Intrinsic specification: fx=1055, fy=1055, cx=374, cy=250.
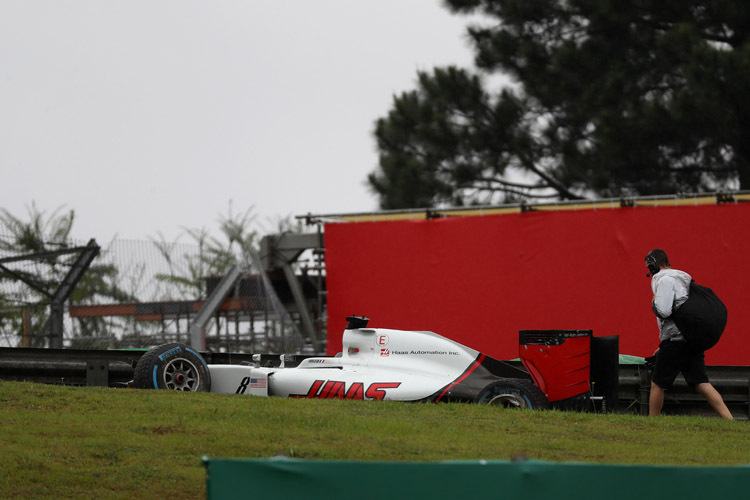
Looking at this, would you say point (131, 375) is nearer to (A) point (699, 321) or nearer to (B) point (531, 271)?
(A) point (699, 321)

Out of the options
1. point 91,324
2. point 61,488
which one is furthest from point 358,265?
point 61,488

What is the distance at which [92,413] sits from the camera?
27.8 feet

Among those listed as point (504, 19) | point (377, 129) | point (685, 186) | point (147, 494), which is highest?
point (504, 19)

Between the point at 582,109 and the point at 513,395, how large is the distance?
14860 mm

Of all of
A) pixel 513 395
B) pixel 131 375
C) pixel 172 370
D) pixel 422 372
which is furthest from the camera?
pixel 131 375

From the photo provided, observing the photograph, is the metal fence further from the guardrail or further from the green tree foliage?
the green tree foliage

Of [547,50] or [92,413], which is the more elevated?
[547,50]

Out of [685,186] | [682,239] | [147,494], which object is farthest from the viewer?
[685,186]

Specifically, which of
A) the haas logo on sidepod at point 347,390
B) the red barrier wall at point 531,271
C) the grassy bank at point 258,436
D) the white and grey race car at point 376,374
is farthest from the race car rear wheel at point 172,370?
the red barrier wall at point 531,271

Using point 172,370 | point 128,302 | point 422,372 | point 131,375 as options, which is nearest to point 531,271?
point 128,302

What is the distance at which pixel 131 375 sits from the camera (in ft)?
37.9

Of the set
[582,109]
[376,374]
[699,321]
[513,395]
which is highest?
[582,109]

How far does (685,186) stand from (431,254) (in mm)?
7106

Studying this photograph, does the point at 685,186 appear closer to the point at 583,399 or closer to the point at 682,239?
the point at 682,239
